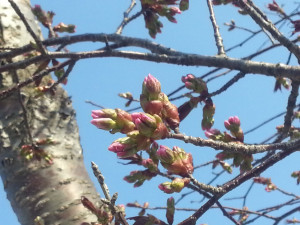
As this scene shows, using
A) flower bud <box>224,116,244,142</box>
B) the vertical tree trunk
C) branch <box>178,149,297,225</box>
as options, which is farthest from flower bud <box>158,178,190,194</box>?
the vertical tree trunk

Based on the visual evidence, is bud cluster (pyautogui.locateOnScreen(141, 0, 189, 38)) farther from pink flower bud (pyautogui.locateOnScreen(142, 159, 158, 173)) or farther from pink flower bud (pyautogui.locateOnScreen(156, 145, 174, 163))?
pink flower bud (pyautogui.locateOnScreen(156, 145, 174, 163))

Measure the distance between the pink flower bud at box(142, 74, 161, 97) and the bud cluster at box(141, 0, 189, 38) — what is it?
2.93ft

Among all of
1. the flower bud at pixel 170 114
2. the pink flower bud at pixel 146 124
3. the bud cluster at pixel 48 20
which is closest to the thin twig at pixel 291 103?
the flower bud at pixel 170 114

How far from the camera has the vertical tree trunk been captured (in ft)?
5.82

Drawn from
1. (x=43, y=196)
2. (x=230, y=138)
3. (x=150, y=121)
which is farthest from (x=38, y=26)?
(x=150, y=121)

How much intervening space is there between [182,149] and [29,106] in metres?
1.22

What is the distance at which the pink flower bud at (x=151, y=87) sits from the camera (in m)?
1.20

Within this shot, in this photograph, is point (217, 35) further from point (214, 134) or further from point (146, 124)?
point (146, 124)

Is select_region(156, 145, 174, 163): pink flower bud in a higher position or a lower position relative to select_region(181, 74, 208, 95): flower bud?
lower

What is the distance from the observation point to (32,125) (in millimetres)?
2115

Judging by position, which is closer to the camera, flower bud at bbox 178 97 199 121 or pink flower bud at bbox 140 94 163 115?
pink flower bud at bbox 140 94 163 115

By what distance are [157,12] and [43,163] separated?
0.93 metres

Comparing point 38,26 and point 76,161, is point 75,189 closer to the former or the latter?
point 76,161

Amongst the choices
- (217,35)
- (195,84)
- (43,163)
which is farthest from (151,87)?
(43,163)
